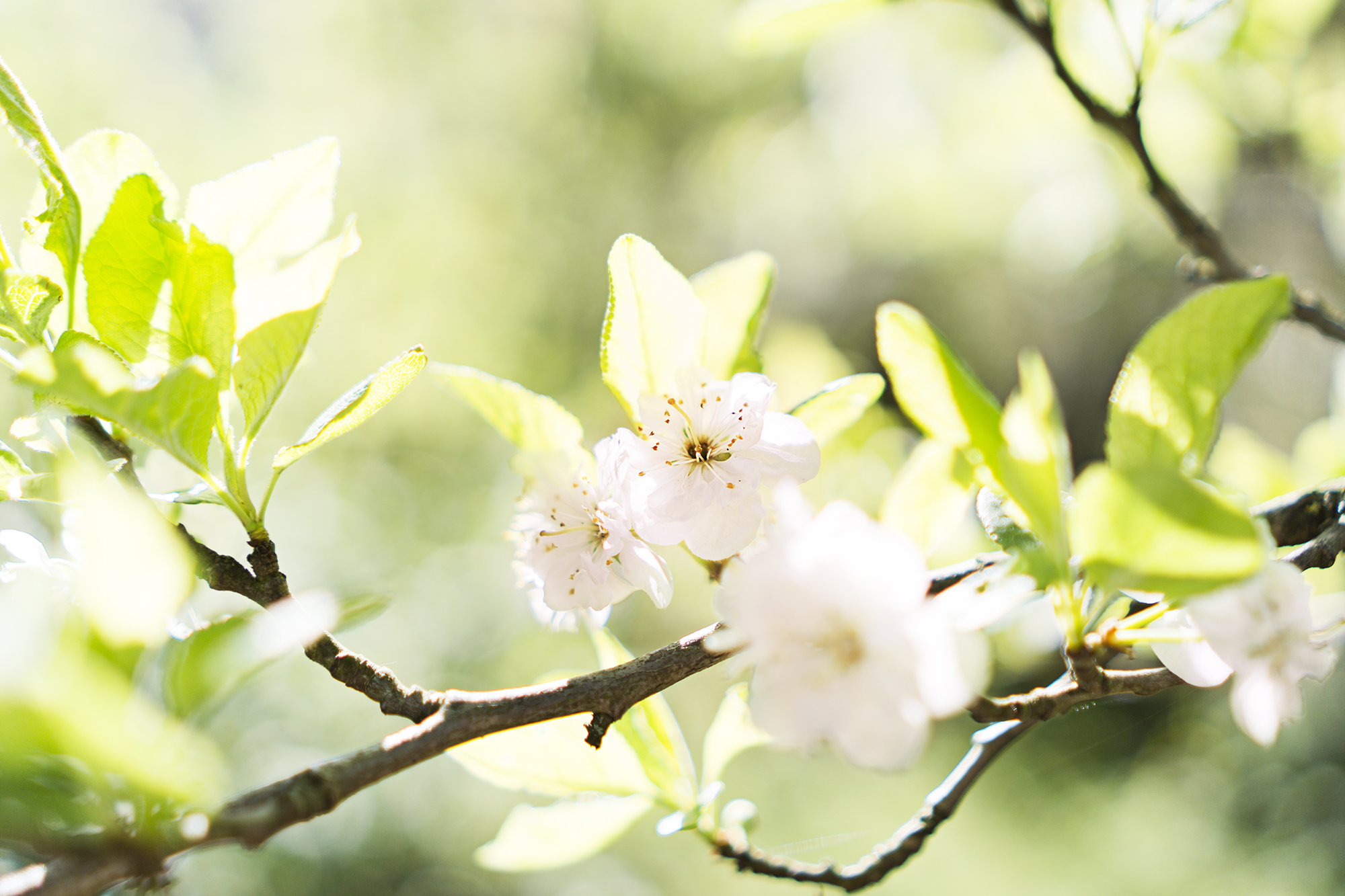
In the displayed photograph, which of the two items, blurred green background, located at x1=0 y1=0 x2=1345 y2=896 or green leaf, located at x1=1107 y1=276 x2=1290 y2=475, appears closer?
green leaf, located at x1=1107 y1=276 x2=1290 y2=475

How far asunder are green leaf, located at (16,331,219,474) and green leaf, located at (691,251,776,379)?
25 centimetres

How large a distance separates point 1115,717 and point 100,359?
15.9 ft

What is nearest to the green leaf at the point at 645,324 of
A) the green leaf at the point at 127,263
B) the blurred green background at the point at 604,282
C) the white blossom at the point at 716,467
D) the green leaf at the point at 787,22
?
the white blossom at the point at 716,467

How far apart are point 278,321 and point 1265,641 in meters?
0.46

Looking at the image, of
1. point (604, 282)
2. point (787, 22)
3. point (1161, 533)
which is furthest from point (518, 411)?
point (604, 282)

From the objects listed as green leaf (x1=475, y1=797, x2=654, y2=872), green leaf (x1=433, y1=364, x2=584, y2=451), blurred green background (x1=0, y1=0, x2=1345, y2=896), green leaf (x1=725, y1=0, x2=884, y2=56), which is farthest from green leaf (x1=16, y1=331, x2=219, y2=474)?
blurred green background (x1=0, y1=0, x2=1345, y2=896)

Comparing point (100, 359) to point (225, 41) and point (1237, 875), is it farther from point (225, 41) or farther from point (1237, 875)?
point (225, 41)

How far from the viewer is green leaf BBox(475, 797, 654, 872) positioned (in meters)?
0.54

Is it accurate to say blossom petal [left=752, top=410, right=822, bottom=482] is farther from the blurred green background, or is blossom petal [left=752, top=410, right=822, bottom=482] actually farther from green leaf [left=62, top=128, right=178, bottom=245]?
the blurred green background

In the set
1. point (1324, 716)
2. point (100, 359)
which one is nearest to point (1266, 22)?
point (100, 359)

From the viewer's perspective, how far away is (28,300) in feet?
1.21

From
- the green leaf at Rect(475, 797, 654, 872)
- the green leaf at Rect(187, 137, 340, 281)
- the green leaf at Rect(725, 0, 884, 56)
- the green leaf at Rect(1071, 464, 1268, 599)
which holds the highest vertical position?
the green leaf at Rect(725, 0, 884, 56)

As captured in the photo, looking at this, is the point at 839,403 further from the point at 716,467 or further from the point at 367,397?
the point at 367,397

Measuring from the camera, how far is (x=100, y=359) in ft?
0.96
